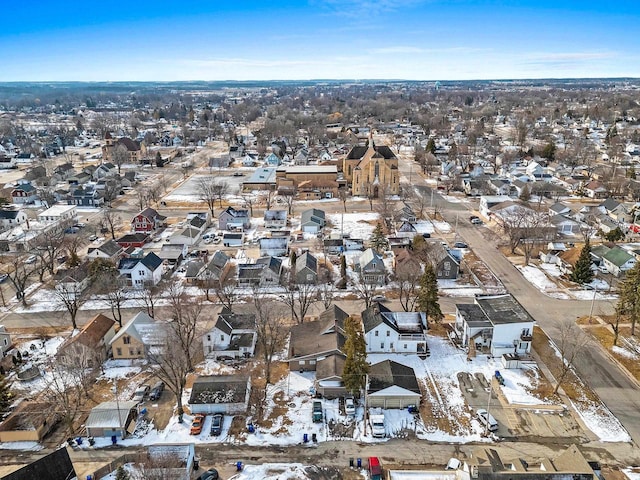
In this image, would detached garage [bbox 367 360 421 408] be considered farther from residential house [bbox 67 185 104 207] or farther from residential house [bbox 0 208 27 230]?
residential house [bbox 67 185 104 207]

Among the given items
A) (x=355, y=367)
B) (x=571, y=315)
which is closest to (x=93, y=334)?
(x=355, y=367)

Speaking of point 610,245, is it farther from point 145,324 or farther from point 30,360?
point 30,360

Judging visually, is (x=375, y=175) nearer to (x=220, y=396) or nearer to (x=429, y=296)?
(x=429, y=296)

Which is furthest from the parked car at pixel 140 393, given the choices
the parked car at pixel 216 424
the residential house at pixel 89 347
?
the parked car at pixel 216 424

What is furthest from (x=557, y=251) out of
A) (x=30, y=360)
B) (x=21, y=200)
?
(x=21, y=200)

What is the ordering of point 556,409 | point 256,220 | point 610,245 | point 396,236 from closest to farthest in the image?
point 556,409, point 610,245, point 396,236, point 256,220

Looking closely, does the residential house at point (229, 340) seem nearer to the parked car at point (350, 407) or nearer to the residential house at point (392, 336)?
the residential house at point (392, 336)
